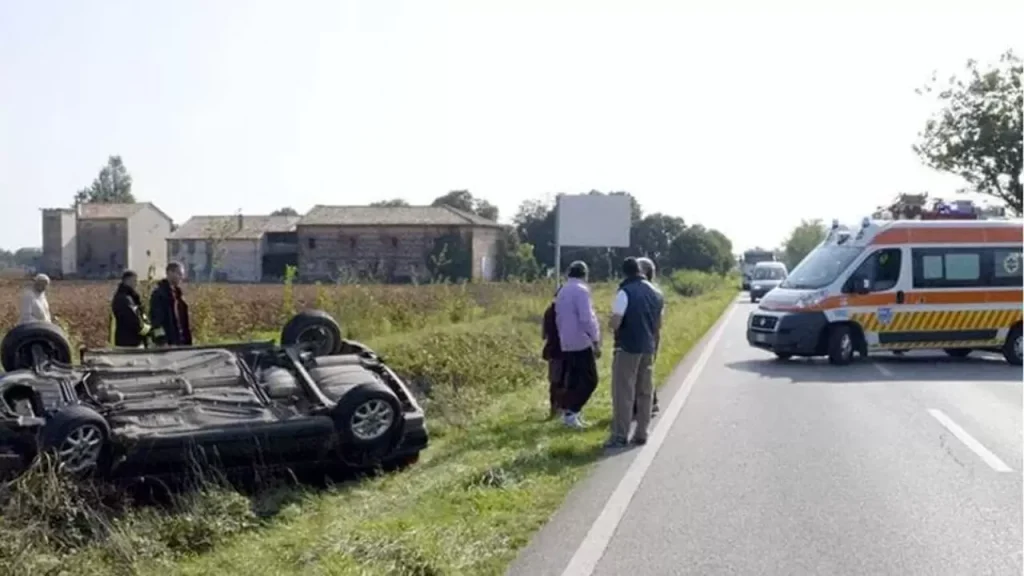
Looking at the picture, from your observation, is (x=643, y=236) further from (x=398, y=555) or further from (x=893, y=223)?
(x=398, y=555)

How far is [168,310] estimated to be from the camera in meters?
14.2

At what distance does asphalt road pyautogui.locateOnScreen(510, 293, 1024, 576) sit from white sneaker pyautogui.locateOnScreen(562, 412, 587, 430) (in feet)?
2.53

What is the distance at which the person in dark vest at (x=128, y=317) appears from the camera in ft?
46.4

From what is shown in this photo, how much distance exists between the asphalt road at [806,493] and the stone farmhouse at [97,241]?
57743 millimetres

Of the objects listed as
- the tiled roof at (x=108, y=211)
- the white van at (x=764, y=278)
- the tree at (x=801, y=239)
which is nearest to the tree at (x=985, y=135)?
the white van at (x=764, y=278)

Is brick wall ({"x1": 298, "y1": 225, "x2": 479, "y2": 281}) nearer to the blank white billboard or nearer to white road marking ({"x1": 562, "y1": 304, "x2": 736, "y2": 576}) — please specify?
the blank white billboard

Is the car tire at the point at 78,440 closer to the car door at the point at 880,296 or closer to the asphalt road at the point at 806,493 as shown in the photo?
the asphalt road at the point at 806,493

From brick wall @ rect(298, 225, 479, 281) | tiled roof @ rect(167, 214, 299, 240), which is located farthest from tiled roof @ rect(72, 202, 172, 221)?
brick wall @ rect(298, 225, 479, 281)

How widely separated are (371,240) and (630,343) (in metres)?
39.1

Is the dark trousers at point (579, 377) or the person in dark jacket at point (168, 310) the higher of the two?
the person in dark jacket at point (168, 310)

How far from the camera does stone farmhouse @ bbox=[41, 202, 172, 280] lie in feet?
227

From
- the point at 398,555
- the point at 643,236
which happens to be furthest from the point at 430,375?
the point at 643,236

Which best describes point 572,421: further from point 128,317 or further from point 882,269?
point 882,269

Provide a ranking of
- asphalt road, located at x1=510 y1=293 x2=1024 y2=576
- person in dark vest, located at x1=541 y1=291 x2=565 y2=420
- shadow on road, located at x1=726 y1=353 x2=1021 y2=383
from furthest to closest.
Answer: shadow on road, located at x1=726 y1=353 x2=1021 y2=383
person in dark vest, located at x1=541 y1=291 x2=565 y2=420
asphalt road, located at x1=510 y1=293 x2=1024 y2=576
